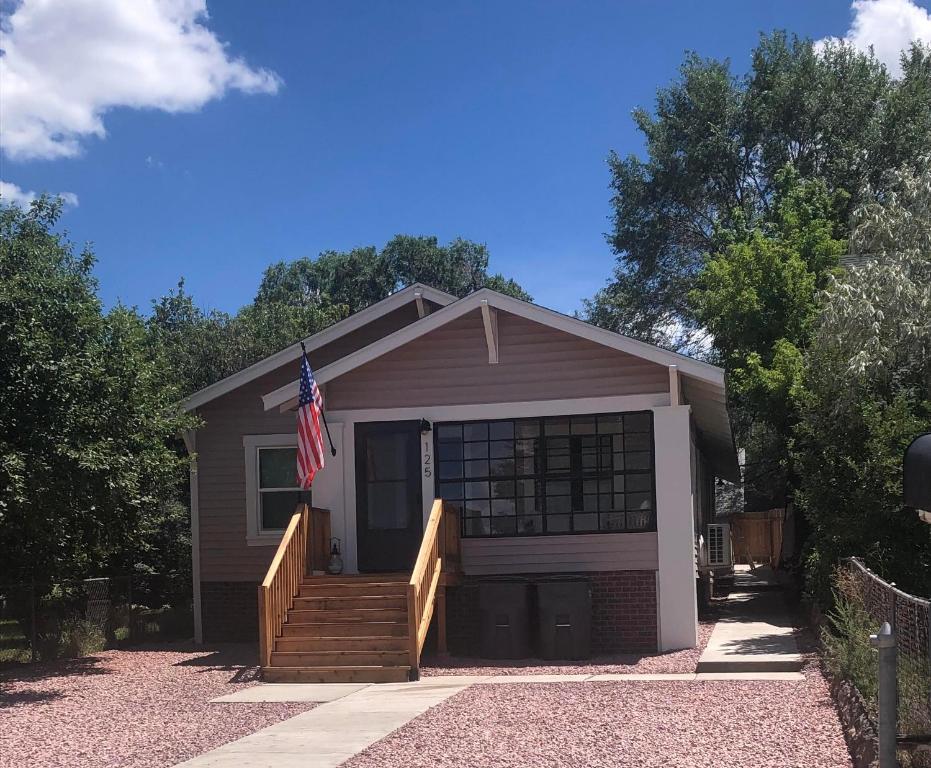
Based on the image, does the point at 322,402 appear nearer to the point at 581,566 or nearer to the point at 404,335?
the point at 404,335

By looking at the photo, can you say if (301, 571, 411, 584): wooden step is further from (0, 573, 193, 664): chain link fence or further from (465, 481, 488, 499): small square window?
(0, 573, 193, 664): chain link fence

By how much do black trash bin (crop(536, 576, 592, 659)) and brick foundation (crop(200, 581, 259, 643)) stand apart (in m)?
5.52

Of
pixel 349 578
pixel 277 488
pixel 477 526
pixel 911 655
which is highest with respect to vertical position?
pixel 277 488

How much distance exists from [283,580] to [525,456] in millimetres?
3717

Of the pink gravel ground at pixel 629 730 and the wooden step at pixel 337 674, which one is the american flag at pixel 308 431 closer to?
the wooden step at pixel 337 674

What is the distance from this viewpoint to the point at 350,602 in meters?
13.5

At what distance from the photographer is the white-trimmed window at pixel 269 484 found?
17500mm

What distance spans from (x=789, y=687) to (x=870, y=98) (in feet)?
95.5

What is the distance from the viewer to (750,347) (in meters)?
22.0

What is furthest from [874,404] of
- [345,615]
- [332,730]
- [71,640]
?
[71,640]

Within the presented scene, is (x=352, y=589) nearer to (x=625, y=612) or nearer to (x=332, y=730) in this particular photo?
(x=625, y=612)

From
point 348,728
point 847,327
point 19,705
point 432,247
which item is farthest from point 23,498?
point 432,247

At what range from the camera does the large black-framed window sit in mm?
14750

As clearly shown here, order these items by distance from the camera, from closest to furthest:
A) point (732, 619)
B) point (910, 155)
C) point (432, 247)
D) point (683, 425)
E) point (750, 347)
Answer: point (683, 425), point (732, 619), point (750, 347), point (910, 155), point (432, 247)
